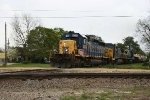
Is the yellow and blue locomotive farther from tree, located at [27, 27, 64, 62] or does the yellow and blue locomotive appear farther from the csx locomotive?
tree, located at [27, 27, 64, 62]

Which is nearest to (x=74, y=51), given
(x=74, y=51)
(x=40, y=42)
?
(x=74, y=51)

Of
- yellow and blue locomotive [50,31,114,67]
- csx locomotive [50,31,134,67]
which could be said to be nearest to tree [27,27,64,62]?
csx locomotive [50,31,134,67]

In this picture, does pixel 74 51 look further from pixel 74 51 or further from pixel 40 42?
pixel 40 42

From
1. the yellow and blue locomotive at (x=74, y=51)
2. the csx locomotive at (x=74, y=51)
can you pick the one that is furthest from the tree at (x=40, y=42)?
the yellow and blue locomotive at (x=74, y=51)

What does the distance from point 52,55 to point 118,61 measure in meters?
27.2

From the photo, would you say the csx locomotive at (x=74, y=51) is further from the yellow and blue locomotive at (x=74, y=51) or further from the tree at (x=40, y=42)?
the tree at (x=40, y=42)

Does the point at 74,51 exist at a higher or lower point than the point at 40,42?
lower

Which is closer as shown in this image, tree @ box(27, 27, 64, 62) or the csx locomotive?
the csx locomotive

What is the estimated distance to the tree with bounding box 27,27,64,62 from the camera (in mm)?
110406

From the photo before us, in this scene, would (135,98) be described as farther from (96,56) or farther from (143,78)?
(96,56)

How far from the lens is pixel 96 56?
51156 mm

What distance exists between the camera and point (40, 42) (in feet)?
396

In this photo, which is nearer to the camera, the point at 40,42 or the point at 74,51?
the point at 74,51

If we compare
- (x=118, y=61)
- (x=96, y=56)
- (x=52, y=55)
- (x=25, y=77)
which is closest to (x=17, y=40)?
(x=118, y=61)
